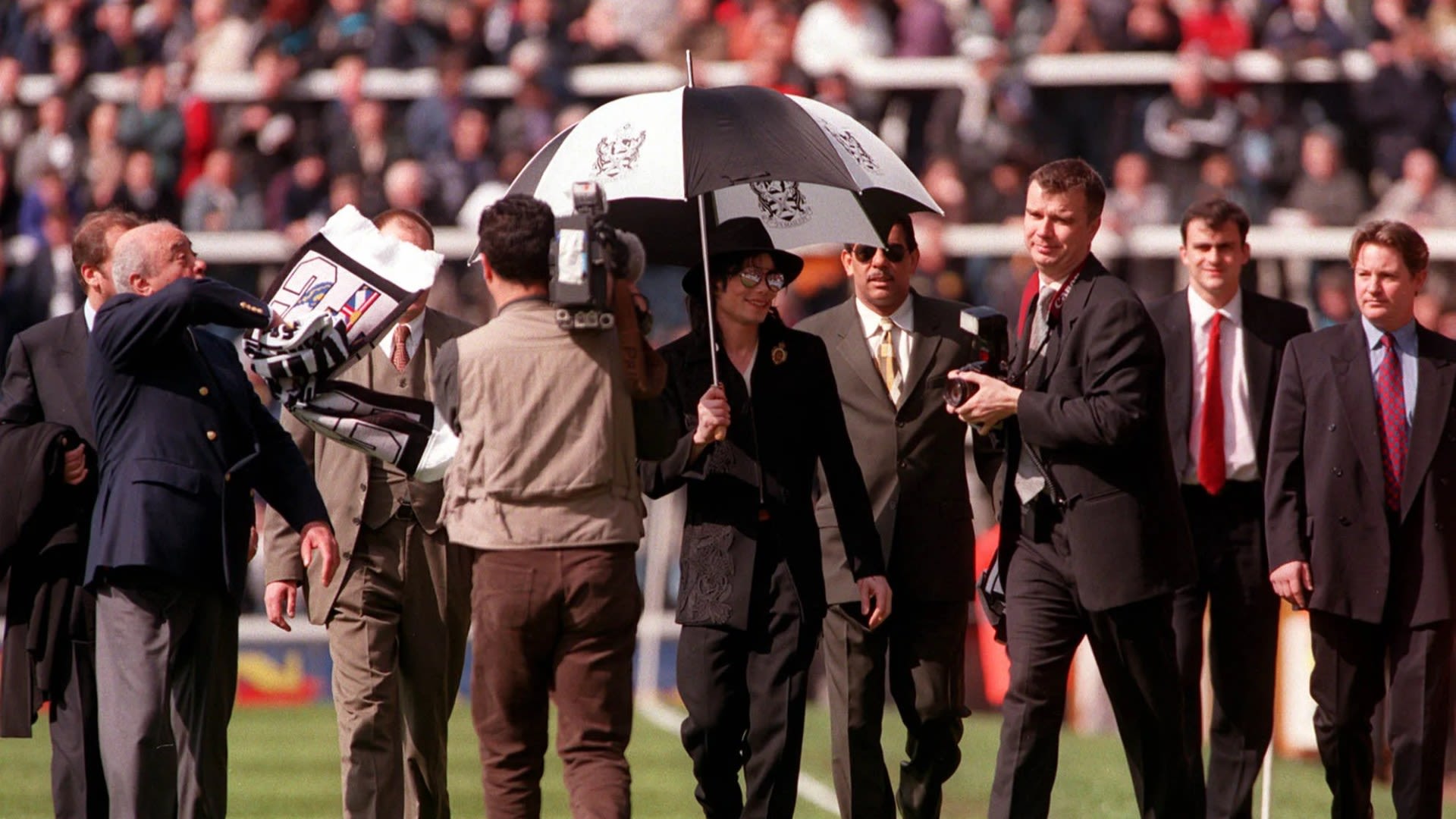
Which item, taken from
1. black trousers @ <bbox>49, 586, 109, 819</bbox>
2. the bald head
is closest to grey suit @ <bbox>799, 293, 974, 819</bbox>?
the bald head

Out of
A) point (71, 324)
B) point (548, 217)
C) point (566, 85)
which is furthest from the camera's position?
point (566, 85)

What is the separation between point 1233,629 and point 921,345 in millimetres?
1630

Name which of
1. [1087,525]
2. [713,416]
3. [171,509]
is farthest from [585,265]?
[1087,525]

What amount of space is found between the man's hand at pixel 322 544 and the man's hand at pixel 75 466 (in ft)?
3.02

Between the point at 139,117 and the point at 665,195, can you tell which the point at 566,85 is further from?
the point at 665,195

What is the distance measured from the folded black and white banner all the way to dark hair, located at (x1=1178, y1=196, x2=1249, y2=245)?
3.21 meters

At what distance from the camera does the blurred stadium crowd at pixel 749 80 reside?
54.8 feet

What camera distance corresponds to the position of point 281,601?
782 centimetres

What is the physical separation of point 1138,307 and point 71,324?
381cm

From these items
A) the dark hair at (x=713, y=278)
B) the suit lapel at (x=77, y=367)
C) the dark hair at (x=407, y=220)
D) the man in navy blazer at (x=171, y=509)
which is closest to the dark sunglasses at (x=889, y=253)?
the dark hair at (x=713, y=278)

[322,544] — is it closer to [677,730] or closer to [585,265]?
[585,265]

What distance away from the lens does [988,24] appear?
1788 centimetres

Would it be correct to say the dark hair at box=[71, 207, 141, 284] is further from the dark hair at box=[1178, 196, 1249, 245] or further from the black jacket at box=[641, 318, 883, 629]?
the dark hair at box=[1178, 196, 1249, 245]

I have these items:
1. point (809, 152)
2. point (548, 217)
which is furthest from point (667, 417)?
point (809, 152)
